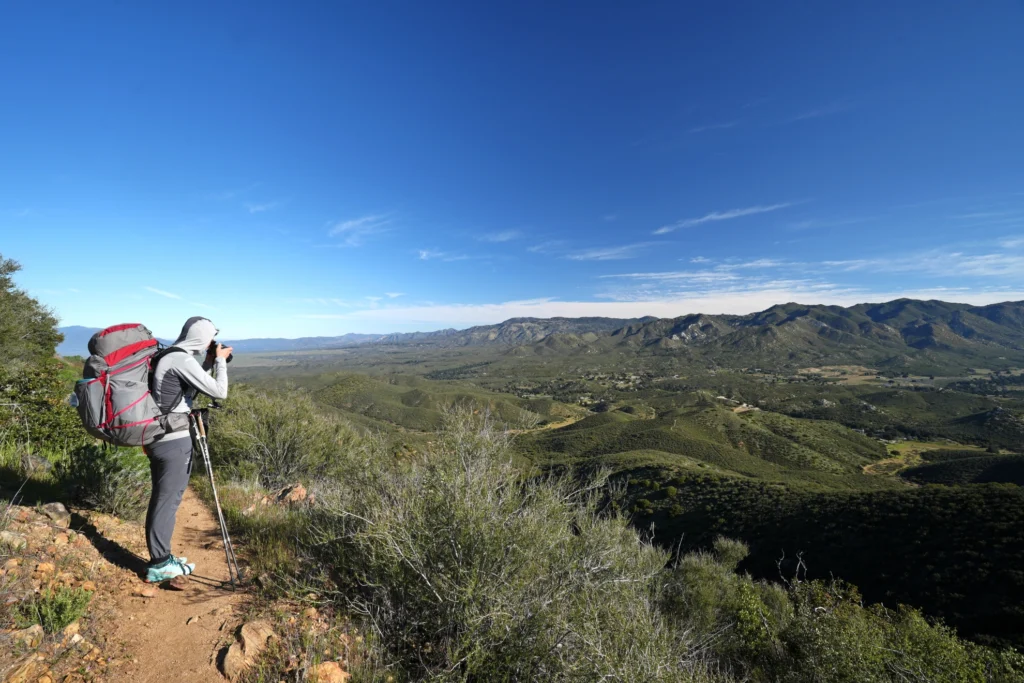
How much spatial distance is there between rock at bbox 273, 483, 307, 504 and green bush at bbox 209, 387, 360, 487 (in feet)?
2.92

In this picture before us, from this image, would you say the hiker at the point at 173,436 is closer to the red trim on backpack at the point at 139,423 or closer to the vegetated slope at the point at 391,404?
the red trim on backpack at the point at 139,423

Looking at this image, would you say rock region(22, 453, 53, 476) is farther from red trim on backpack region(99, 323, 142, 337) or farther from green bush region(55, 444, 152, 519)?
red trim on backpack region(99, 323, 142, 337)

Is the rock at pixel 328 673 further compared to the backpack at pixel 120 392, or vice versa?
the backpack at pixel 120 392

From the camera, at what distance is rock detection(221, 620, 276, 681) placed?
2.38m

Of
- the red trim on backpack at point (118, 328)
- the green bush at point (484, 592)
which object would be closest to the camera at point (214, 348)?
the red trim on backpack at point (118, 328)

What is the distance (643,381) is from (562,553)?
7082 inches

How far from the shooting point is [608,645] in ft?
9.12

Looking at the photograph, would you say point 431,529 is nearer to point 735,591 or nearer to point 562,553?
point 562,553

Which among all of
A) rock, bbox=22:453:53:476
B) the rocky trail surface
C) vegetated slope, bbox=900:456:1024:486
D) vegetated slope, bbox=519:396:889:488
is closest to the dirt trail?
the rocky trail surface

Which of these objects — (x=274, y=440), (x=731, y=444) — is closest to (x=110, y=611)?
(x=274, y=440)

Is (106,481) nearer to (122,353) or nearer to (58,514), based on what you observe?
(58,514)

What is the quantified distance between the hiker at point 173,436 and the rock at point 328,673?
5.35ft

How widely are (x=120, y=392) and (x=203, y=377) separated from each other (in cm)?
47

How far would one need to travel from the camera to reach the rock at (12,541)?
2.76 m
